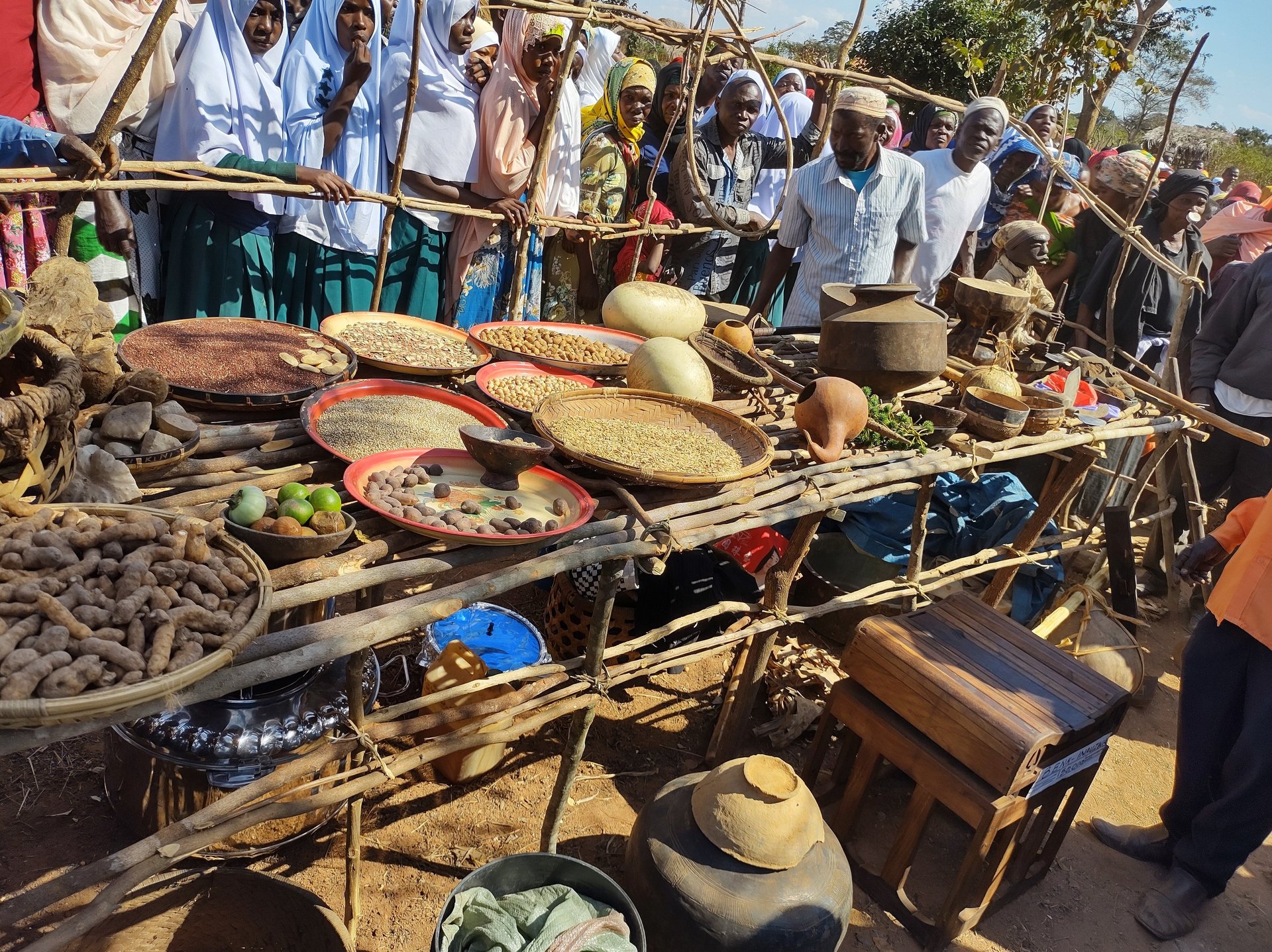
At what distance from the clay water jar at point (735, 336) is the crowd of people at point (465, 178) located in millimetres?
510

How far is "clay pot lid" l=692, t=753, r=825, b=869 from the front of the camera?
234 centimetres

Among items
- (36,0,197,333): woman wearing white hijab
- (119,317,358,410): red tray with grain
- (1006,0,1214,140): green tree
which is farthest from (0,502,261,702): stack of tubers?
(1006,0,1214,140): green tree

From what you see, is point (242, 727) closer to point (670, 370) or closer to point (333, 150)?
point (670, 370)

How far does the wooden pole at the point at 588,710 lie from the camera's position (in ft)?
7.87

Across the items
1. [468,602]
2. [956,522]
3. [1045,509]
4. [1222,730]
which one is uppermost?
[468,602]

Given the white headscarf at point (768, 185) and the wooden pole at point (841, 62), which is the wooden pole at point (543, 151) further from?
the white headscarf at point (768, 185)

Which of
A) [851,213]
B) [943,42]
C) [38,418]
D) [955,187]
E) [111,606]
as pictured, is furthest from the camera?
[943,42]

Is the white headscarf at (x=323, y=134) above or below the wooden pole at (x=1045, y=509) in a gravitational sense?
above

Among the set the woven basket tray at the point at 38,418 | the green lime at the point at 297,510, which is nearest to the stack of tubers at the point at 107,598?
the woven basket tray at the point at 38,418

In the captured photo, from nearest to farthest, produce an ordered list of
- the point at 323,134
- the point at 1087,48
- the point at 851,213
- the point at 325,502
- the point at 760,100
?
the point at 325,502 → the point at 323,134 → the point at 851,213 → the point at 760,100 → the point at 1087,48

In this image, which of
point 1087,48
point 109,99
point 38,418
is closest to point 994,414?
point 38,418

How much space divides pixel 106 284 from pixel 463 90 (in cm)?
208

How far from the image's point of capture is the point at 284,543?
5.75ft

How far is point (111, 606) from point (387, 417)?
1124mm
